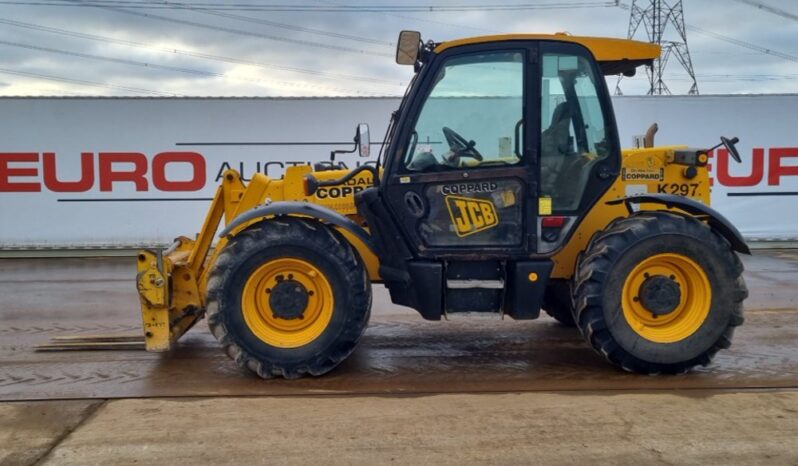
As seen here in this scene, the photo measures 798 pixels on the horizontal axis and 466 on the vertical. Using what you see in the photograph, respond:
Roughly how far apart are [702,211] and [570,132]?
1.16 meters

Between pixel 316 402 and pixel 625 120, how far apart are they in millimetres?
10859

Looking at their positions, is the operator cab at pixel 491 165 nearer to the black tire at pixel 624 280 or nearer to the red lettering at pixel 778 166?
the black tire at pixel 624 280

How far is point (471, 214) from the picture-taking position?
5.32 meters

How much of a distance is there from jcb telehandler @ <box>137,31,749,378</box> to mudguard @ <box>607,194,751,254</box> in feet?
0.05

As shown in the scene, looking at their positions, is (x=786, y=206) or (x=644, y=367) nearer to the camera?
(x=644, y=367)

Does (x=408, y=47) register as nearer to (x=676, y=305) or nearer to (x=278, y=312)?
(x=278, y=312)

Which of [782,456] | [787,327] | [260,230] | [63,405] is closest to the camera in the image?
[782,456]

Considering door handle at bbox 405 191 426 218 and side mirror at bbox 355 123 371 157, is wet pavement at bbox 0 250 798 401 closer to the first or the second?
door handle at bbox 405 191 426 218

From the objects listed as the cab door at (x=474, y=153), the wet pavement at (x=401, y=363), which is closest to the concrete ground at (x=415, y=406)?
the wet pavement at (x=401, y=363)

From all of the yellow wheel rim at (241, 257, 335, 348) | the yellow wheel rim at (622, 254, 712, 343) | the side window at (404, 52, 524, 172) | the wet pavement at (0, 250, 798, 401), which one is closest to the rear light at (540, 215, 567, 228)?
the side window at (404, 52, 524, 172)

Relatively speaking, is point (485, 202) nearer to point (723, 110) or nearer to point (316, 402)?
point (316, 402)

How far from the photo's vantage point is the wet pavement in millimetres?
4984

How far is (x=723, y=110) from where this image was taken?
13609 millimetres

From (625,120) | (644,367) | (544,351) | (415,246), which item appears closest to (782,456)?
(644,367)
